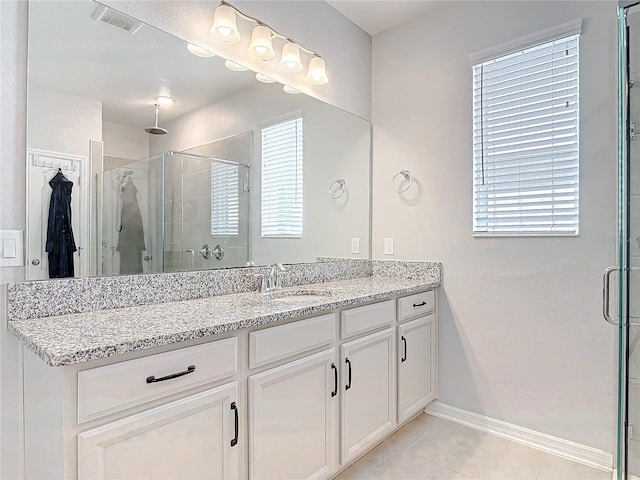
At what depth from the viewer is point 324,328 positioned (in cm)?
171

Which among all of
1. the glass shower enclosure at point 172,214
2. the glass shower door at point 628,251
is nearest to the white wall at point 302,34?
the glass shower enclosure at point 172,214

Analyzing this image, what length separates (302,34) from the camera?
2.38 meters

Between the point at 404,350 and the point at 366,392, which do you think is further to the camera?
the point at 404,350

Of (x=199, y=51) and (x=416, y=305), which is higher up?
(x=199, y=51)

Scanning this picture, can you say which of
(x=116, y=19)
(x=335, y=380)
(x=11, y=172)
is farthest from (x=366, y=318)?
(x=116, y=19)

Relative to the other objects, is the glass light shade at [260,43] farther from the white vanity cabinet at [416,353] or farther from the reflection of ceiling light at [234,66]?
the white vanity cabinet at [416,353]

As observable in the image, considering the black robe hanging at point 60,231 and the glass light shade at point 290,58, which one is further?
the glass light shade at point 290,58

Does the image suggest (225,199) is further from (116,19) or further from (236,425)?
(236,425)

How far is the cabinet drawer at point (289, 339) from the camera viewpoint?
143 cm

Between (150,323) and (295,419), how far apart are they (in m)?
0.70

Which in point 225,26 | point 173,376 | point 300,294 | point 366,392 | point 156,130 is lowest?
point 366,392

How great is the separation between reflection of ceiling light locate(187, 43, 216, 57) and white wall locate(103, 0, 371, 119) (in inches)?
1.2

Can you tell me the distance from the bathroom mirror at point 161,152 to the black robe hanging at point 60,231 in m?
0.02

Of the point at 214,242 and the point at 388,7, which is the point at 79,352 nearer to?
the point at 214,242
